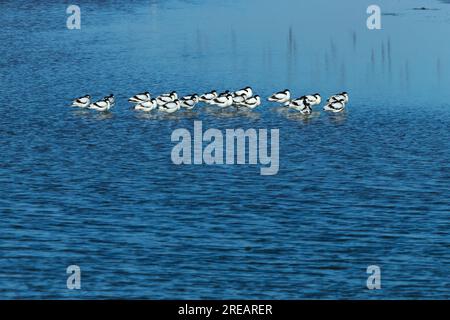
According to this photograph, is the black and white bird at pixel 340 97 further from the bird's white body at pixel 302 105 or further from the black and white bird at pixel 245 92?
the black and white bird at pixel 245 92

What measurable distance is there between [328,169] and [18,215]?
451 inches

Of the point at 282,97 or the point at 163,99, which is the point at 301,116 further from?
the point at 163,99

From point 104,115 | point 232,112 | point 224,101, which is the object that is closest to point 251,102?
point 232,112

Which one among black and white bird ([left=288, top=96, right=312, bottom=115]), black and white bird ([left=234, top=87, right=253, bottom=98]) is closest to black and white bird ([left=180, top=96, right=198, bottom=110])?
black and white bird ([left=234, top=87, right=253, bottom=98])

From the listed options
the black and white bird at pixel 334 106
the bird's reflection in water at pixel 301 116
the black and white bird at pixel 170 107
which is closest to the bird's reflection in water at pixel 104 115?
the black and white bird at pixel 170 107

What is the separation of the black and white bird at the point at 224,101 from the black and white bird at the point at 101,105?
4523 millimetres

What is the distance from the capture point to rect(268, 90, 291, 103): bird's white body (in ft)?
183

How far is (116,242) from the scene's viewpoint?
34375 millimetres

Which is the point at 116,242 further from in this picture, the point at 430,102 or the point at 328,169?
the point at 430,102
